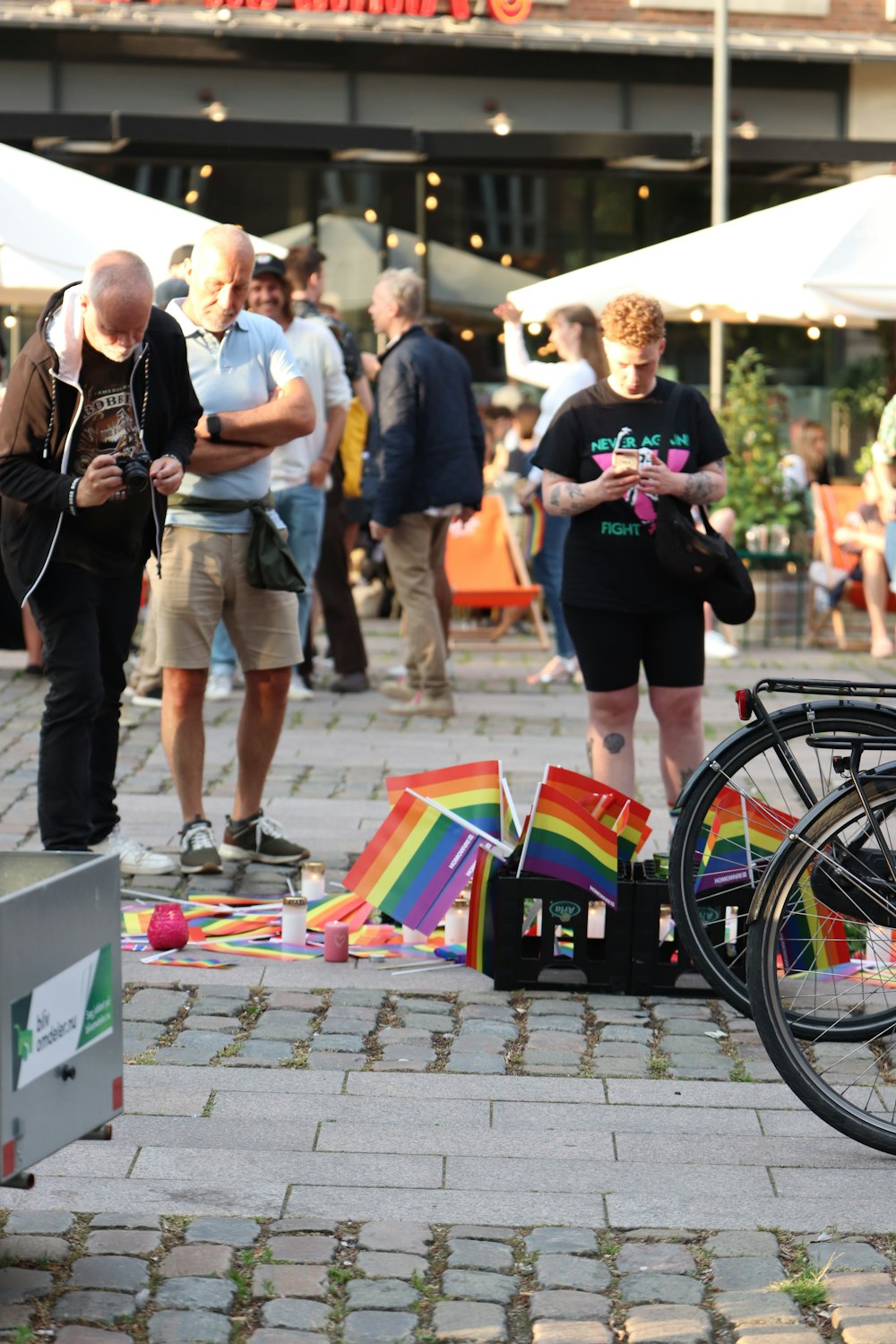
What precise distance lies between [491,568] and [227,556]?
697 centimetres

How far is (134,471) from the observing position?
5.54 metres

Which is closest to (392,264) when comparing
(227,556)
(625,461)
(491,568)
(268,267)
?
(491,568)

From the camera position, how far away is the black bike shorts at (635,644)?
596 centimetres

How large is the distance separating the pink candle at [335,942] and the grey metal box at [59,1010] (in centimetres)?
203

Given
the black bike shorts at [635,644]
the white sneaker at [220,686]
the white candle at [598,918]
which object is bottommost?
the white sneaker at [220,686]

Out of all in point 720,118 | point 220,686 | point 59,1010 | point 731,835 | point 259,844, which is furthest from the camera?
point 720,118

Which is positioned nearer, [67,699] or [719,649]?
[67,699]

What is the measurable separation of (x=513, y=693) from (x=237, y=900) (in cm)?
501

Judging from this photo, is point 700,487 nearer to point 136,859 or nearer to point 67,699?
point 67,699

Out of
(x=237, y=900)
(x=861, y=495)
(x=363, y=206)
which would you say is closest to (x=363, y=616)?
(x=861, y=495)

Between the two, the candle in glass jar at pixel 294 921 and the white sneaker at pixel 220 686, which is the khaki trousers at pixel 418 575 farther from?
the candle in glass jar at pixel 294 921

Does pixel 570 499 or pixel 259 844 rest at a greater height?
pixel 570 499

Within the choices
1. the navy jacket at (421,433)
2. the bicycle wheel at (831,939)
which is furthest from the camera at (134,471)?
the navy jacket at (421,433)

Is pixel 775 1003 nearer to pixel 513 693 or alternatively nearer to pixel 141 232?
pixel 513 693
